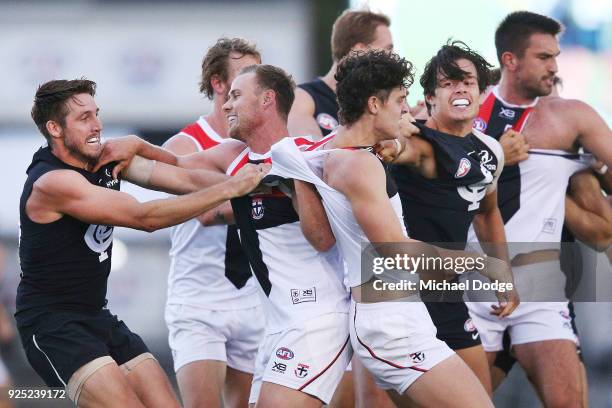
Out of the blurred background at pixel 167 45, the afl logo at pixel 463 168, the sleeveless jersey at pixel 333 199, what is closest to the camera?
the sleeveless jersey at pixel 333 199

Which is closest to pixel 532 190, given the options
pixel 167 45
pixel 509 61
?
pixel 509 61

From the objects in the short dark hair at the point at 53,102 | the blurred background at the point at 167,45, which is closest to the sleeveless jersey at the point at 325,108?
the short dark hair at the point at 53,102

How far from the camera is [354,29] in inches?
354

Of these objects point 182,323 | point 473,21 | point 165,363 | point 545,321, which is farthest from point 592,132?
point 473,21

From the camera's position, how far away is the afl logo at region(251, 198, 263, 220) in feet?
23.1

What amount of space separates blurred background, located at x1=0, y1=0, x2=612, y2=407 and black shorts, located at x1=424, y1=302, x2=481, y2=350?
1026 centimetres

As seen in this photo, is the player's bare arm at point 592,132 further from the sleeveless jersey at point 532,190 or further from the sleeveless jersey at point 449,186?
the sleeveless jersey at point 449,186

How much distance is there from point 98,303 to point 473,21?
1161cm

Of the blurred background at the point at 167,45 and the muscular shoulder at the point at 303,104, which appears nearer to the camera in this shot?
the muscular shoulder at the point at 303,104

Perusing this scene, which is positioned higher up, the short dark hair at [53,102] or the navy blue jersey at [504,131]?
the short dark hair at [53,102]

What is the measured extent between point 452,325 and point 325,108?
6.27 feet

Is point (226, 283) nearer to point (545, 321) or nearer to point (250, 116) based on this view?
point (250, 116)

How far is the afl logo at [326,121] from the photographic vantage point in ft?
28.7

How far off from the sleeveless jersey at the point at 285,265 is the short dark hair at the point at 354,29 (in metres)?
2.31
